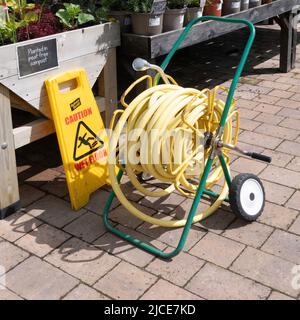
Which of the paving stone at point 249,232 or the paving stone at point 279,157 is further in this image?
the paving stone at point 279,157

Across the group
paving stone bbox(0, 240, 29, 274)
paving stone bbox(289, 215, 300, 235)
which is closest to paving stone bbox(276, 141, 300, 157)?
paving stone bbox(289, 215, 300, 235)

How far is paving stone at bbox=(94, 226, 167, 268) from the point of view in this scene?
10.6 ft

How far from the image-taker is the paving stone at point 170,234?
11.1 feet

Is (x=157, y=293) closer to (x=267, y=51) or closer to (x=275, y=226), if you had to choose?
(x=275, y=226)

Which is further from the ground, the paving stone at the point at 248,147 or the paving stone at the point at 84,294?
the paving stone at the point at 248,147

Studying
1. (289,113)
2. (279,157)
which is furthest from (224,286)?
(289,113)

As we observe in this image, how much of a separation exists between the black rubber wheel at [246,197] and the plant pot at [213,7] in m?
2.22

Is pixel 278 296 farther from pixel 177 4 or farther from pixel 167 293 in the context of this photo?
pixel 177 4

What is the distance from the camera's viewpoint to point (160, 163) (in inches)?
128

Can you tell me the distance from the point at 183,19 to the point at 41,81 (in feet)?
5.20

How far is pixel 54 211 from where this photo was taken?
12.4ft

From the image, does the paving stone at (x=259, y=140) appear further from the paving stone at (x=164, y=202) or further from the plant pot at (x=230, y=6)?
the plant pot at (x=230, y=6)

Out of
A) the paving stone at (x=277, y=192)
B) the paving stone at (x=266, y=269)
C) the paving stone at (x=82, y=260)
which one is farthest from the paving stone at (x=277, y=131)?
the paving stone at (x=82, y=260)

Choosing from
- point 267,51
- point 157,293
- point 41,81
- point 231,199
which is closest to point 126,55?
point 41,81
